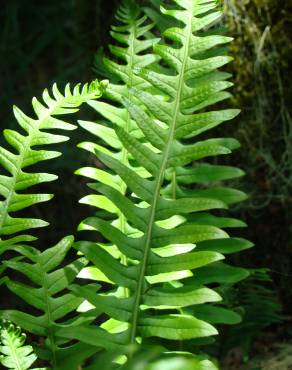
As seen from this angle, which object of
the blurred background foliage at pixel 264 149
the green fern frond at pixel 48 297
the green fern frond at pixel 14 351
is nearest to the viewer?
the green fern frond at pixel 14 351

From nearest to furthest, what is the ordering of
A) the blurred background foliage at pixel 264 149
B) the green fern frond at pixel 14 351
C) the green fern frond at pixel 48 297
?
the green fern frond at pixel 14 351
the green fern frond at pixel 48 297
the blurred background foliage at pixel 264 149

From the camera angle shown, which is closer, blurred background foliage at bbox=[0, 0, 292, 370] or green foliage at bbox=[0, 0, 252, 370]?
green foliage at bbox=[0, 0, 252, 370]

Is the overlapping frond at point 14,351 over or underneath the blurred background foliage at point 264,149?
underneath

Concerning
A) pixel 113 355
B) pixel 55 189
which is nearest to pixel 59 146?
pixel 55 189

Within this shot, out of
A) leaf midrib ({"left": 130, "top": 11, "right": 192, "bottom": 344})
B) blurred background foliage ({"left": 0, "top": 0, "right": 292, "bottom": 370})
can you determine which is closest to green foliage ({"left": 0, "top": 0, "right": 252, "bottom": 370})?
leaf midrib ({"left": 130, "top": 11, "right": 192, "bottom": 344})

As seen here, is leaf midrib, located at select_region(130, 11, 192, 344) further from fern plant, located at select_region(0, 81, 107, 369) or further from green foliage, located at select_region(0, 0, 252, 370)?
fern plant, located at select_region(0, 81, 107, 369)

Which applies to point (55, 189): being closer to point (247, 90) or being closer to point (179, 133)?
point (247, 90)

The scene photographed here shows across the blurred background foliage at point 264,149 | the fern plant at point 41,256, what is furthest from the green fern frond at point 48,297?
the blurred background foliage at point 264,149

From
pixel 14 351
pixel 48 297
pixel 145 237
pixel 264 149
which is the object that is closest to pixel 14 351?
pixel 14 351

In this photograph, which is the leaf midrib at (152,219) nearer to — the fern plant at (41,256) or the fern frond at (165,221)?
the fern frond at (165,221)

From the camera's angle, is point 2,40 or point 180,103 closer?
point 180,103

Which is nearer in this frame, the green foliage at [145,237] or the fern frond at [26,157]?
the green foliage at [145,237]
